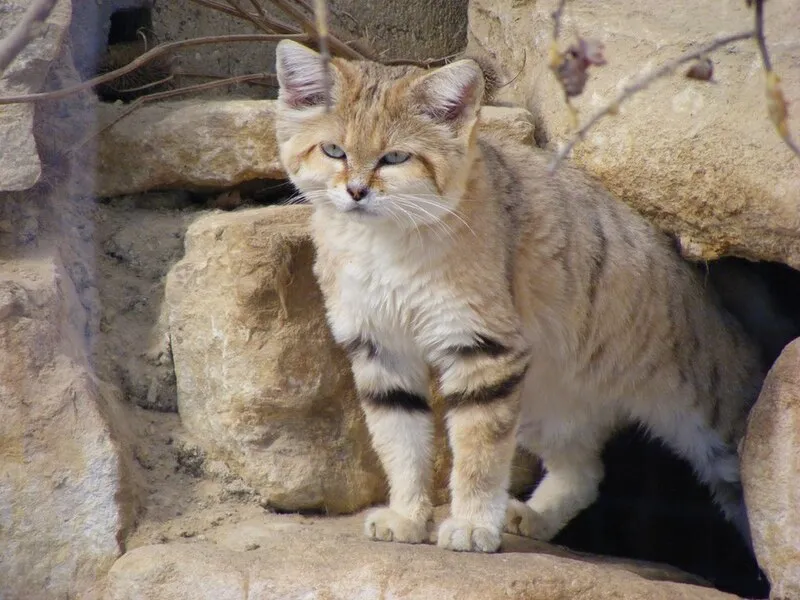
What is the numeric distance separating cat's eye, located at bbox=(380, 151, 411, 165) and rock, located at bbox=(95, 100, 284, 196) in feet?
2.99

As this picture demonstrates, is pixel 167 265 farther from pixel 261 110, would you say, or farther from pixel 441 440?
pixel 441 440

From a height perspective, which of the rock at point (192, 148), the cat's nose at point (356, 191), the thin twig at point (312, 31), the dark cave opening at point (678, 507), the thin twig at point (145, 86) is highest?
the thin twig at point (312, 31)

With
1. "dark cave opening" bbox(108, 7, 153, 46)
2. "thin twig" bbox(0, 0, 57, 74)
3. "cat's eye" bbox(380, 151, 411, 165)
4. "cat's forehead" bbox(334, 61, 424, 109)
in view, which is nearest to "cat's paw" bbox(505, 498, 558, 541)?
"cat's eye" bbox(380, 151, 411, 165)

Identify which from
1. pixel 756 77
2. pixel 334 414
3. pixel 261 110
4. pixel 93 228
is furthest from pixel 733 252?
pixel 93 228

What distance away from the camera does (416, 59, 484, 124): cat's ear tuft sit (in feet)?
9.92

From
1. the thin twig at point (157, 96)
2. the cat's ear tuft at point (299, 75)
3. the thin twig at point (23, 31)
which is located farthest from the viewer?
the thin twig at point (157, 96)

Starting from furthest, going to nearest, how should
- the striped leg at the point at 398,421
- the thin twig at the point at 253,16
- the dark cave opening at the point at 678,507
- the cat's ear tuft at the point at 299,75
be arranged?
the dark cave opening at the point at 678,507, the thin twig at the point at 253,16, the striped leg at the point at 398,421, the cat's ear tuft at the point at 299,75

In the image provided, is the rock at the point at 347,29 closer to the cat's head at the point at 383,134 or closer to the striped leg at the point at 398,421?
the cat's head at the point at 383,134

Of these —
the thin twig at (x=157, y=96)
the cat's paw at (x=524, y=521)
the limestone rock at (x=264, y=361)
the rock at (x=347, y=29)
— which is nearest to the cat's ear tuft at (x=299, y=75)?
the limestone rock at (x=264, y=361)

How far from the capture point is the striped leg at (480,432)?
10.3ft

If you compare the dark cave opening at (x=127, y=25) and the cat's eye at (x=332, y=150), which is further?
the dark cave opening at (x=127, y=25)

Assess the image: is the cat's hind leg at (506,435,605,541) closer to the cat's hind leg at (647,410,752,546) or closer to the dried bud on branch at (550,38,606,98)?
the cat's hind leg at (647,410,752,546)

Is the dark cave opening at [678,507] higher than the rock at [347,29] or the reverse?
the reverse

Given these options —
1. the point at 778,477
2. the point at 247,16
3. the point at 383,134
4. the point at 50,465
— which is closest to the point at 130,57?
the point at 247,16
